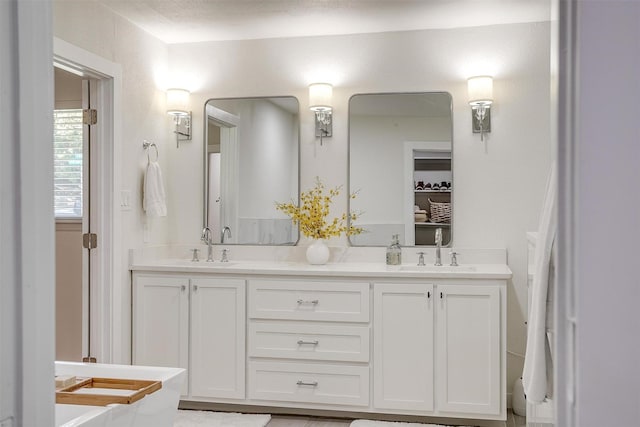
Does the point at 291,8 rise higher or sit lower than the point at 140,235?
higher

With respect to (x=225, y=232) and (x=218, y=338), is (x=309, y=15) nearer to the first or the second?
(x=225, y=232)

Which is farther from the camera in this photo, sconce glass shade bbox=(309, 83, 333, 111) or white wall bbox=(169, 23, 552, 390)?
sconce glass shade bbox=(309, 83, 333, 111)

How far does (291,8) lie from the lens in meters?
3.68

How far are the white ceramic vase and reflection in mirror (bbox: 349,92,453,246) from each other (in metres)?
0.28

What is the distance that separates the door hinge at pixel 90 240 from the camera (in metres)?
3.66

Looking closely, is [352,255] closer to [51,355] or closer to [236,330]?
[236,330]

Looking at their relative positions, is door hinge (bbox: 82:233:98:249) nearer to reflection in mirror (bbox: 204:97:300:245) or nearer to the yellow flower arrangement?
reflection in mirror (bbox: 204:97:300:245)

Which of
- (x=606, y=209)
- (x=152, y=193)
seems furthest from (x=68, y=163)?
(x=606, y=209)

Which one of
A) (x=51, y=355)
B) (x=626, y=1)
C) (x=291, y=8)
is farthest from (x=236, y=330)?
(x=626, y=1)

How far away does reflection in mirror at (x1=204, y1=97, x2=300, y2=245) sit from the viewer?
4.23 m

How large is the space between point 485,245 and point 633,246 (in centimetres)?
328

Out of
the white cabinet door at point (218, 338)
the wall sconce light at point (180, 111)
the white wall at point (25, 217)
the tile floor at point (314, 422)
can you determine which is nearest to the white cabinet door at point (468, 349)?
the tile floor at point (314, 422)

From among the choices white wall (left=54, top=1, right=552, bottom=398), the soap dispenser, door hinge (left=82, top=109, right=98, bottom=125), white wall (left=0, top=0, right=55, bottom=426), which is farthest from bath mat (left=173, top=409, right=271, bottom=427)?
white wall (left=0, top=0, right=55, bottom=426)

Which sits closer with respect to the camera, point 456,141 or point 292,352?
point 292,352
